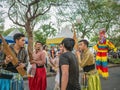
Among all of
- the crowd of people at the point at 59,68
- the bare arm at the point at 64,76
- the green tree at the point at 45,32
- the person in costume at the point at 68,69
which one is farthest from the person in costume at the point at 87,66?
the green tree at the point at 45,32

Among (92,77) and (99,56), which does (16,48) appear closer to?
(92,77)

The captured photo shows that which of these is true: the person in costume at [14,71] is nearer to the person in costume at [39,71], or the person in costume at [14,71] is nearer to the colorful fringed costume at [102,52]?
the person in costume at [39,71]

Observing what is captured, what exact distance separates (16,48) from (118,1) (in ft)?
33.5

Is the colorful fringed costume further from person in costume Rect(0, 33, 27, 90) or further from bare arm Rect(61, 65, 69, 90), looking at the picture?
bare arm Rect(61, 65, 69, 90)

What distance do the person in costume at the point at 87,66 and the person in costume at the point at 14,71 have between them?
131 centimetres

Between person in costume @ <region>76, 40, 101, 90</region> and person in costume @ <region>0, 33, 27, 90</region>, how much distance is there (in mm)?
1310

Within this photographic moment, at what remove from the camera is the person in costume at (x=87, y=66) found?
624cm

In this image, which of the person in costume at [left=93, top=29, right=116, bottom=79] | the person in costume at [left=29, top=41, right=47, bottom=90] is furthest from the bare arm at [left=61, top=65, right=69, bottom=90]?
the person in costume at [left=93, top=29, right=116, bottom=79]

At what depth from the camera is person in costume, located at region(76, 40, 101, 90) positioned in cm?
624


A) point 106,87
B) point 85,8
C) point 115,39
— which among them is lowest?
point 106,87

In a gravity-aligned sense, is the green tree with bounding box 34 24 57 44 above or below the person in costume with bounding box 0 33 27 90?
above

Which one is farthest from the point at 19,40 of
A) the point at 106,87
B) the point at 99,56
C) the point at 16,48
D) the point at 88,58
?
the point at 99,56

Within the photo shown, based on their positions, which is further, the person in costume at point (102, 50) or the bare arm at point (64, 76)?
the person in costume at point (102, 50)

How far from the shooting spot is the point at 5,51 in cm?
486
